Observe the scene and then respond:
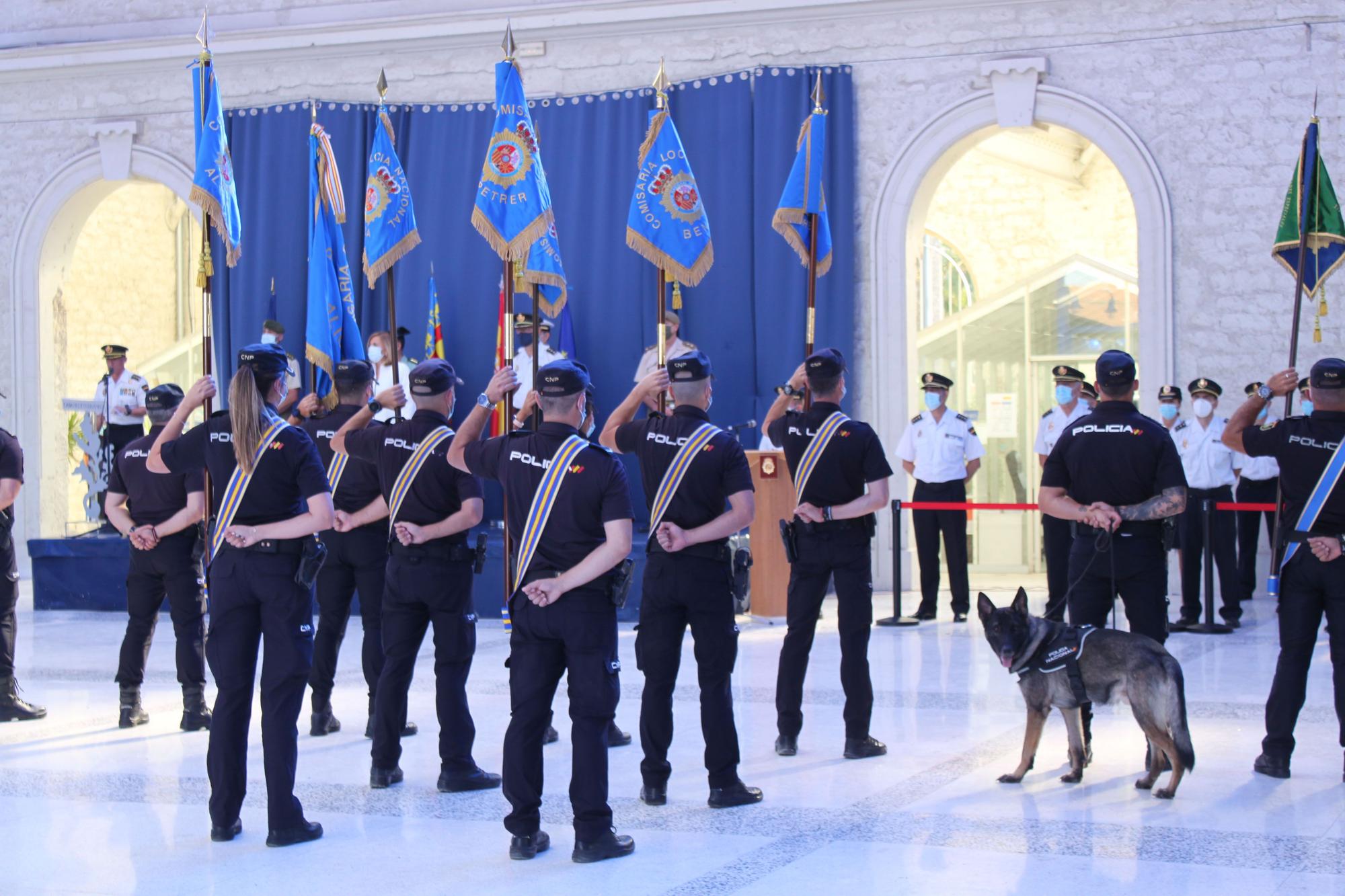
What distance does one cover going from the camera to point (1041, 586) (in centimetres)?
1327

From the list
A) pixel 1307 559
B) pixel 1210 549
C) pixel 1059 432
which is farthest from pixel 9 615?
pixel 1210 549

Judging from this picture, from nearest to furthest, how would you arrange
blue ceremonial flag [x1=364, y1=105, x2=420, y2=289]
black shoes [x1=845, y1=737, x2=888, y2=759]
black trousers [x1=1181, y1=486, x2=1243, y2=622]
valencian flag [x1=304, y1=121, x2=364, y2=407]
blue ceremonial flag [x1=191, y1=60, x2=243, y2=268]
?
black shoes [x1=845, y1=737, x2=888, y2=759] → blue ceremonial flag [x1=191, y1=60, x2=243, y2=268] → blue ceremonial flag [x1=364, y1=105, x2=420, y2=289] → valencian flag [x1=304, y1=121, x2=364, y2=407] → black trousers [x1=1181, y1=486, x2=1243, y2=622]

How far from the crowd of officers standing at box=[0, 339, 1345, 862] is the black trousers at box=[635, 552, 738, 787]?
0.01 metres

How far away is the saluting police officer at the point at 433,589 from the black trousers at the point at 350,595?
0.70 meters

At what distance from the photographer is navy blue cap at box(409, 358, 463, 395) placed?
602cm

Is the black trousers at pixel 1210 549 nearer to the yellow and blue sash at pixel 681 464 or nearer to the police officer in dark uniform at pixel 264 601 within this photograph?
the yellow and blue sash at pixel 681 464

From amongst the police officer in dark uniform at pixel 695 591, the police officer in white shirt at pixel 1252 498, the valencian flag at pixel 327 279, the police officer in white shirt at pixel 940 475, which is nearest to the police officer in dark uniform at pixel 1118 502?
the police officer in dark uniform at pixel 695 591

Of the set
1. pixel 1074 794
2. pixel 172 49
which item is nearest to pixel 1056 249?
pixel 172 49

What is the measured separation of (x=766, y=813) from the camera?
5.54 metres

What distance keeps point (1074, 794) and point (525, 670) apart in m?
2.19

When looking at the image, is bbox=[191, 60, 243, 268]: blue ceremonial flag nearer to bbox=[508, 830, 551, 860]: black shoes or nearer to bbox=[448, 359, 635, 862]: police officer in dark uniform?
bbox=[448, 359, 635, 862]: police officer in dark uniform

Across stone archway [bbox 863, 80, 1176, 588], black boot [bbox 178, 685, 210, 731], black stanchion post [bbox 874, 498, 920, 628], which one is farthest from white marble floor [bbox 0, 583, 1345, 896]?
stone archway [bbox 863, 80, 1176, 588]

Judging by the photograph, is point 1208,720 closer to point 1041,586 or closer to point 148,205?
point 1041,586

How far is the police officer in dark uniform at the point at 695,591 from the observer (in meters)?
5.66
